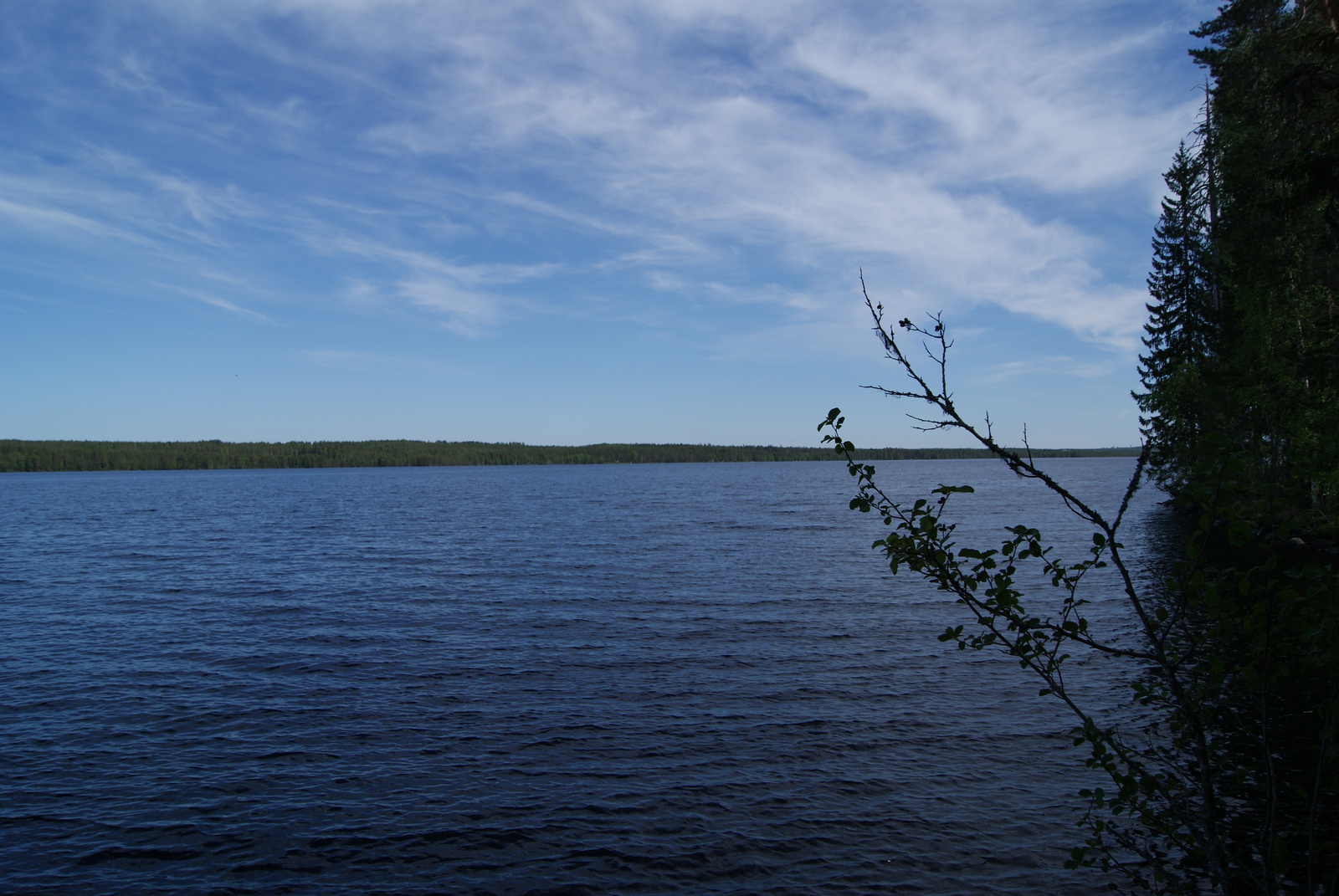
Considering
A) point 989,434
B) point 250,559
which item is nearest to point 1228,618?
point 989,434

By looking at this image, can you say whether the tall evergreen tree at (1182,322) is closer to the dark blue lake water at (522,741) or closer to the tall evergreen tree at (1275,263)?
the tall evergreen tree at (1275,263)

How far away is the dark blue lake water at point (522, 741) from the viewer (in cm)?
1088

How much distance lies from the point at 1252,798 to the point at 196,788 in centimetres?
1691

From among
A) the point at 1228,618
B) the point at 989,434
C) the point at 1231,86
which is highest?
the point at 1231,86

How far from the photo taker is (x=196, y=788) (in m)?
13.2

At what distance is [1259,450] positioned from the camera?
36.3 meters

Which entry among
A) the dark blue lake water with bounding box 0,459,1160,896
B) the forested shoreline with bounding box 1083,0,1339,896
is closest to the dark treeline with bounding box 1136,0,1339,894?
the forested shoreline with bounding box 1083,0,1339,896

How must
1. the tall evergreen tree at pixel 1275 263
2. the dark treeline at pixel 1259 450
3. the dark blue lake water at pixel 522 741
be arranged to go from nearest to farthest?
the dark treeline at pixel 1259 450 → the dark blue lake water at pixel 522 741 → the tall evergreen tree at pixel 1275 263

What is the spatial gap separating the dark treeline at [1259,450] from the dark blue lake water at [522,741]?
133 inches

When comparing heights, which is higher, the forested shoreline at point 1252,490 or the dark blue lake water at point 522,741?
the forested shoreline at point 1252,490

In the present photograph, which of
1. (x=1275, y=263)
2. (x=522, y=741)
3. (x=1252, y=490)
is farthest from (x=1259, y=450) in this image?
(x=1252, y=490)

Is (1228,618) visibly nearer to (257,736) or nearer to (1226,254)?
(257,736)

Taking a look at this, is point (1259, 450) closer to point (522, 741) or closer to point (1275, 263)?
point (1275, 263)

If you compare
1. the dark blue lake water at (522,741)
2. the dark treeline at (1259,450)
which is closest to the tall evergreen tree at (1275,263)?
the dark treeline at (1259,450)
